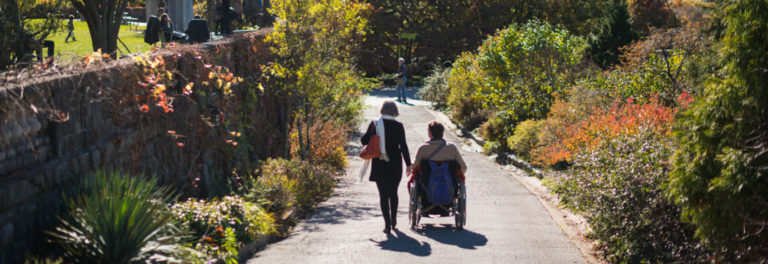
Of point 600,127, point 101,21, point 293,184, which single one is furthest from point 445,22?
point 600,127

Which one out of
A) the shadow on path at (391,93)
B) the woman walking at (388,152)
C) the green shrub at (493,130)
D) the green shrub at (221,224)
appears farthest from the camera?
the shadow on path at (391,93)

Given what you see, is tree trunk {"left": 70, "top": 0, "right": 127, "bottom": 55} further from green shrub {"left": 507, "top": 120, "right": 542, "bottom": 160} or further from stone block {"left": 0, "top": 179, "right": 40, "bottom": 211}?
stone block {"left": 0, "top": 179, "right": 40, "bottom": 211}

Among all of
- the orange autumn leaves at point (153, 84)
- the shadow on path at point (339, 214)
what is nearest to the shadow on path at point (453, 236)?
the shadow on path at point (339, 214)

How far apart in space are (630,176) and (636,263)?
919mm

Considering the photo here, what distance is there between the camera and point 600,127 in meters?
11.2

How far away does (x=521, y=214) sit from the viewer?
37.1 ft

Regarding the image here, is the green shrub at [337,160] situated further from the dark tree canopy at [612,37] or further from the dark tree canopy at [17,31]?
the dark tree canopy at [612,37]

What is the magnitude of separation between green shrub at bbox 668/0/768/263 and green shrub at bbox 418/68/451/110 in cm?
2226

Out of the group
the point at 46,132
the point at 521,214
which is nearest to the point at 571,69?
the point at 521,214

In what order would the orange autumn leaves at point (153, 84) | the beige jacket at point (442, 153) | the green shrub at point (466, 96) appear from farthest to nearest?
1. the green shrub at point (466, 96)
2. the beige jacket at point (442, 153)
3. the orange autumn leaves at point (153, 84)

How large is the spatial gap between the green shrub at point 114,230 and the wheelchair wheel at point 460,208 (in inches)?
152

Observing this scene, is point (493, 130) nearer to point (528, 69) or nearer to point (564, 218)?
point (528, 69)

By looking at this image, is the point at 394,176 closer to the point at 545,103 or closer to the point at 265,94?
the point at 265,94

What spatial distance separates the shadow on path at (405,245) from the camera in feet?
27.1
